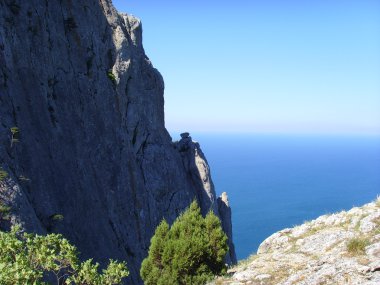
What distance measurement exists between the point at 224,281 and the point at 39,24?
26.1 m

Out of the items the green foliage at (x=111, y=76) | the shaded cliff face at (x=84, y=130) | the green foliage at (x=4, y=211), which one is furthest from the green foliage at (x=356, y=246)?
the green foliage at (x=111, y=76)

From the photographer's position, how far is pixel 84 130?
35.9 m

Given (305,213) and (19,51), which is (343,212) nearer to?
(19,51)

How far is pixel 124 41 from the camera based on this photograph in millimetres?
45000

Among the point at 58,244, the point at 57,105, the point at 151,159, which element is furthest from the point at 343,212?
the point at 151,159

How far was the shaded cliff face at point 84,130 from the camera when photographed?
88.4ft

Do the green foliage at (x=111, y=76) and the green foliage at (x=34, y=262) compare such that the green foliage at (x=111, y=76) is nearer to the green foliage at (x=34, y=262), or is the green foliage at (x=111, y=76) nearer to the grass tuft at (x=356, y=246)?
the green foliage at (x=34, y=262)

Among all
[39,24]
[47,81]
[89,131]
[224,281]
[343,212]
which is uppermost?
[39,24]

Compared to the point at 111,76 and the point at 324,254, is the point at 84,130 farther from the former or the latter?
the point at 324,254

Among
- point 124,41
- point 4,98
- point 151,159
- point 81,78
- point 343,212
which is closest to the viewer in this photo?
point 343,212

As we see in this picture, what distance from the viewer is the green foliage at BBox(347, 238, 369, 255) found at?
14516mm

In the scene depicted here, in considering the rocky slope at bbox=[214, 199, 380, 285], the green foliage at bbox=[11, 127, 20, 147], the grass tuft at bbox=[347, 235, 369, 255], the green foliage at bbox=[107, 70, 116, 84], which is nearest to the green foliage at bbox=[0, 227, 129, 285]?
the rocky slope at bbox=[214, 199, 380, 285]

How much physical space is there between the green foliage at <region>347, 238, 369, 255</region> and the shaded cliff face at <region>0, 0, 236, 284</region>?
57.9 ft

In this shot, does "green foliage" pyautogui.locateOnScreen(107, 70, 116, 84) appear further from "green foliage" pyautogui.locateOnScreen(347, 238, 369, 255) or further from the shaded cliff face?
"green foliage" pyautogui.locateOnScreen(347, 238, 369, 255)
